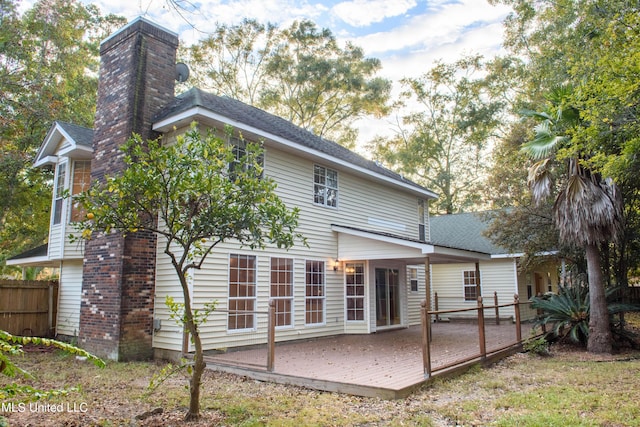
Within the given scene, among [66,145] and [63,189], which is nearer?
[63,189]

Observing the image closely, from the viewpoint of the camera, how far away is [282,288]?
36.3 ft

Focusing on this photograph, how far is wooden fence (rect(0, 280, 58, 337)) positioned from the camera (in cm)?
1204

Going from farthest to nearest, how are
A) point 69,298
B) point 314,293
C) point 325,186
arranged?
point 325,186, point 69,298, point 314,293

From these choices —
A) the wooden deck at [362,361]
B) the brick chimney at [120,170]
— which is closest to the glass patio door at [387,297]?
the wooden deck at [362,361]

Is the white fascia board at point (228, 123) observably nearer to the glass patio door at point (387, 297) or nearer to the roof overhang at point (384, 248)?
the roof overhang at point (384, 248)

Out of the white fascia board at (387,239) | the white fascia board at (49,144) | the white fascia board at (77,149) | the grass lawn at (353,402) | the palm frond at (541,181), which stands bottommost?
the grass lawn at (353,402)

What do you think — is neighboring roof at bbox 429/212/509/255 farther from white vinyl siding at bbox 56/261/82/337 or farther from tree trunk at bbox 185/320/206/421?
tree trunk at bbox 185/320/206/421

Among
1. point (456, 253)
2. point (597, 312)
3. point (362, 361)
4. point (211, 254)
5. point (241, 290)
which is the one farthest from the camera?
point (456, 253)

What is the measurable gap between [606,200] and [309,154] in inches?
275

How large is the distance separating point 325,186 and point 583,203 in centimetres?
646

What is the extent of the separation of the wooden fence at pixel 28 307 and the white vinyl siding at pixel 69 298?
45cm

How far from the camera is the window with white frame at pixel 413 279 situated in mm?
16094

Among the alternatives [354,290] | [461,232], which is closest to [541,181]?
[354,290]

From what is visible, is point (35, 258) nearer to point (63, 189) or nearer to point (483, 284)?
→ point (63, 189)
